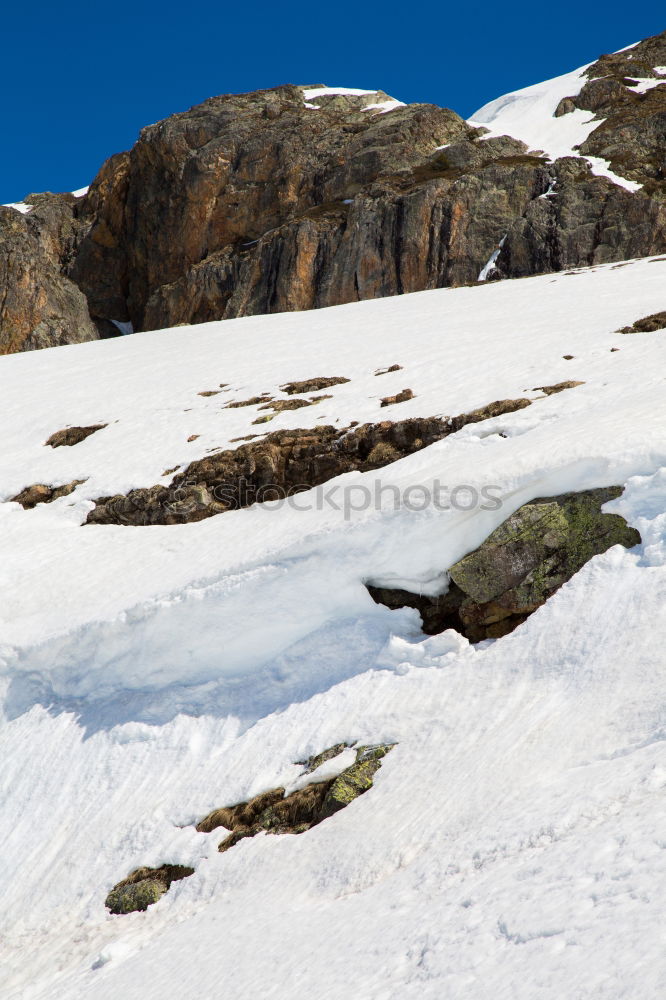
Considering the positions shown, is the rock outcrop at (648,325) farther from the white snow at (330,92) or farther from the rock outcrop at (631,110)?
the white snow at (330,92)

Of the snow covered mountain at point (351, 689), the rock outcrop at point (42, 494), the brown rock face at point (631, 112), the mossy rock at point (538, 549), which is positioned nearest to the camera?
the snow covered mountain at point (351, 689)

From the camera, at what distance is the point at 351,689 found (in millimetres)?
9609

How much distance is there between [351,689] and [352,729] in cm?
71

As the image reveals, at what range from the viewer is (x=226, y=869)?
7848mm

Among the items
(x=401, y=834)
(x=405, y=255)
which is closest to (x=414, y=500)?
(x=401, y=834)

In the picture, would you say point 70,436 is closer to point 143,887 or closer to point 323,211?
point 143,887

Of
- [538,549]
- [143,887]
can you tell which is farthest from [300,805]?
[538,549]

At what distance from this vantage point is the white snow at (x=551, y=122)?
57.0 m

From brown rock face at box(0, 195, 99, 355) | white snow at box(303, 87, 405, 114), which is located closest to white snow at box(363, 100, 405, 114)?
white snow at box(303, 87, 405, 114)

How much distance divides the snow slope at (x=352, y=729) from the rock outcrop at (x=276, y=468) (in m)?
0.69

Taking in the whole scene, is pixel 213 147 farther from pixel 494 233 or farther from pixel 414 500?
pixel 414 500

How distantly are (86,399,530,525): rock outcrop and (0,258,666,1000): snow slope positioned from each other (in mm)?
685

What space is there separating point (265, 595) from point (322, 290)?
43.2 metres

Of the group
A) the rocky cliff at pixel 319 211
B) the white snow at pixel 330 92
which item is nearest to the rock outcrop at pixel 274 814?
the rocky cliff at pixel 319 211
